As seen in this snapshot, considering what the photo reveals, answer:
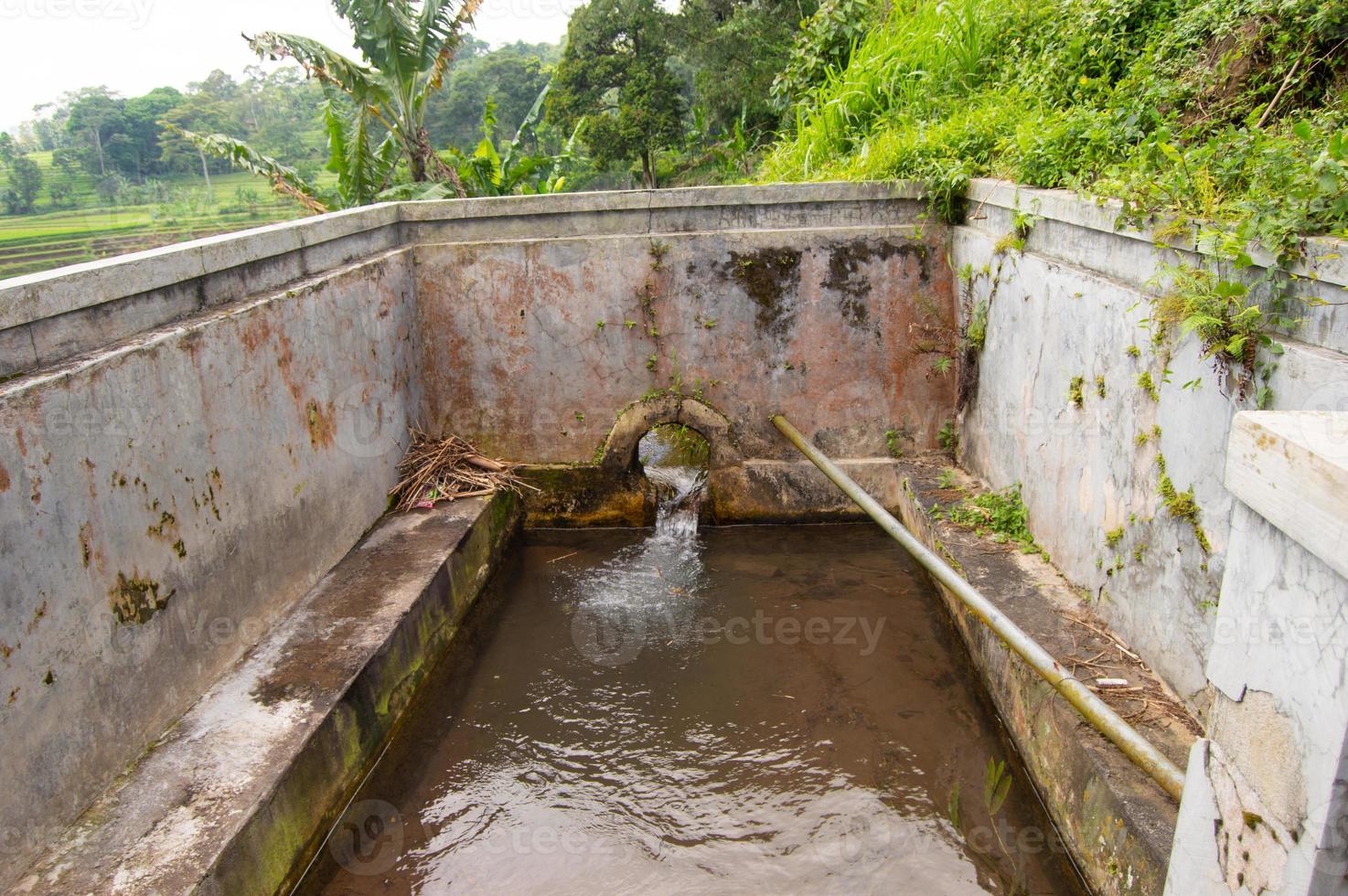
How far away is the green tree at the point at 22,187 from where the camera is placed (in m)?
21.5

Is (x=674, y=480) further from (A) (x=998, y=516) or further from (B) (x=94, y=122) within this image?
(B) (x=94, y=122)

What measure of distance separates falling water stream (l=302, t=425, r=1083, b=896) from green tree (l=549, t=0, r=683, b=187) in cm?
1772

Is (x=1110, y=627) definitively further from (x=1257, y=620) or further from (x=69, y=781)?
(x=69, y=781)

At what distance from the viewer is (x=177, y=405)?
12.8 feet

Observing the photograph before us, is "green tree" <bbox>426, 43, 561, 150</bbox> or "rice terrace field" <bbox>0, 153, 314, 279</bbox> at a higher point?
"green tree" <bbox>426, 43, 561, 150</bbox>

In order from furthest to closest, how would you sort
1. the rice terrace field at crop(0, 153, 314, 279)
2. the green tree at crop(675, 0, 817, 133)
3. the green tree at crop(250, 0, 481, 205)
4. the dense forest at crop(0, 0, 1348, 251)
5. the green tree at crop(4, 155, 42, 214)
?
the green tree at crop(4, 155, 42, 214)
the green tree at crop(675, 0, 817, 133)
the rice terrace field at crop(0, 153, 314, 279)
the green tree at crop(250, 0, 481, 205)
the dense forest at crop(0, 0, 1348, 251)

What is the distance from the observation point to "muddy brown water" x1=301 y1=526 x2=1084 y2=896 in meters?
3.64

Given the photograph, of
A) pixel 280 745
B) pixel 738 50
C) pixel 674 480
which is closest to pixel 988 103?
pixel 674 480

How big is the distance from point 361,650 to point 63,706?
1.36m

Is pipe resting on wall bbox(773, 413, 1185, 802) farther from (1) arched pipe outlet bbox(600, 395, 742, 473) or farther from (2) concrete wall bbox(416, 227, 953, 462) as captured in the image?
(1) arched pipe outlet bbox(600, 395, 742, 473)

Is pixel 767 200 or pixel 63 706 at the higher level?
pixel 767 200

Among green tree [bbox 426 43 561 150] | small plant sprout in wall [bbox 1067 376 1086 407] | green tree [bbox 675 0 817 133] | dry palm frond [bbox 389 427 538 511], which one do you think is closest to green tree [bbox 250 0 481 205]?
dry palm frond [bbox 389 427 538 511]

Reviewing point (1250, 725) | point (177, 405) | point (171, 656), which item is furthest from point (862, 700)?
point (177, 405)

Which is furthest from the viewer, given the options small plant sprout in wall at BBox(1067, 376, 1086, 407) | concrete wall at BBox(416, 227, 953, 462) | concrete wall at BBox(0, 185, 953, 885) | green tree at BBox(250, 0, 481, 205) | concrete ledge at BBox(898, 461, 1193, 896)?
green tree at BBox(250, 0, 481, 205)
